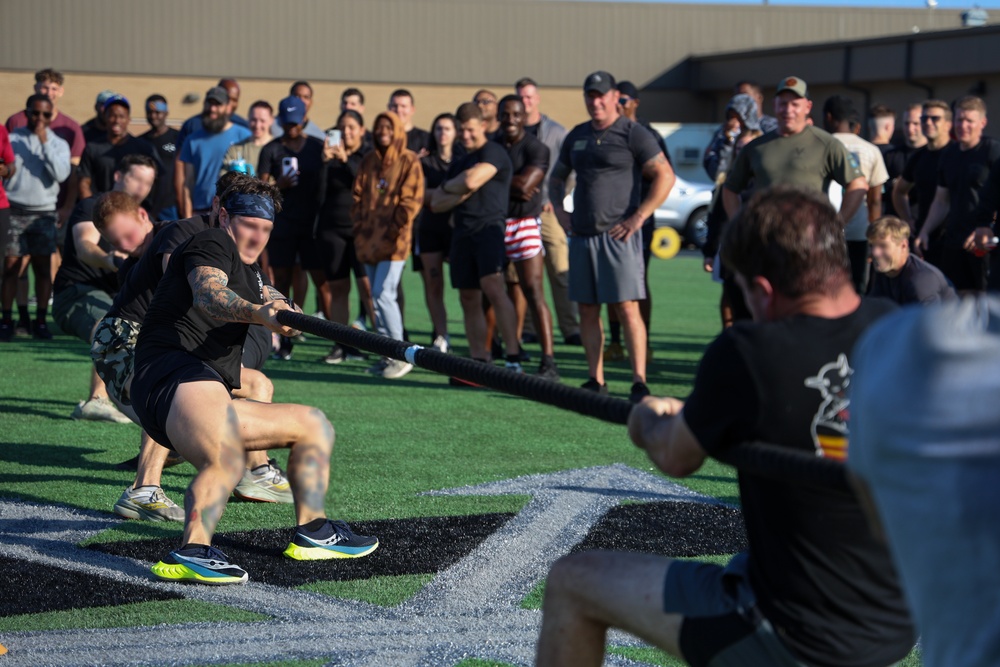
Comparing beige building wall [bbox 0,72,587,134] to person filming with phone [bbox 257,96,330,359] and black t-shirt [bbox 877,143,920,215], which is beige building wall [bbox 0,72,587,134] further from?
black t-shirt [bbox 877,143,920,215]

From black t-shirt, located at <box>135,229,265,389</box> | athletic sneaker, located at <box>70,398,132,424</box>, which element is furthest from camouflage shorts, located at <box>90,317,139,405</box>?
athletic sneaker, located at <box>70,398,132,424</box>

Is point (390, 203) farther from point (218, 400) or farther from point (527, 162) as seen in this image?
point (218, 400)

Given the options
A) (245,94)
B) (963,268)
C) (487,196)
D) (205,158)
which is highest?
(245,94)

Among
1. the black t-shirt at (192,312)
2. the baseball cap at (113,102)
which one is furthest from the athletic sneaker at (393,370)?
the black t-shirt at (192,312)

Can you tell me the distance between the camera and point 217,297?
4965mm

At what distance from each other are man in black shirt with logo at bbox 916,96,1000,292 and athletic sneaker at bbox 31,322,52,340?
321 inches

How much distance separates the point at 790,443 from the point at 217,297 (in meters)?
2.82

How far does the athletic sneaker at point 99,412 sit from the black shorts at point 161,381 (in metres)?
3.10

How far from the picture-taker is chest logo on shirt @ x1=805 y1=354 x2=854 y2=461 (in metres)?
2.76

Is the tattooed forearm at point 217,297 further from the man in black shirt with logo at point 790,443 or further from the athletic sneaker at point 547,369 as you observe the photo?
the athletic sneaker at point 547,369

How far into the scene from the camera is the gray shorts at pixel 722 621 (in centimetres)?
276

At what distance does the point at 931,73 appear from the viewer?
26.2 m

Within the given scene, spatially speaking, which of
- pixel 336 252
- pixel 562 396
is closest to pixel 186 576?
pixel 562 396

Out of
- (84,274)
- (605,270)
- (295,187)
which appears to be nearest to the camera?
(84,274)
